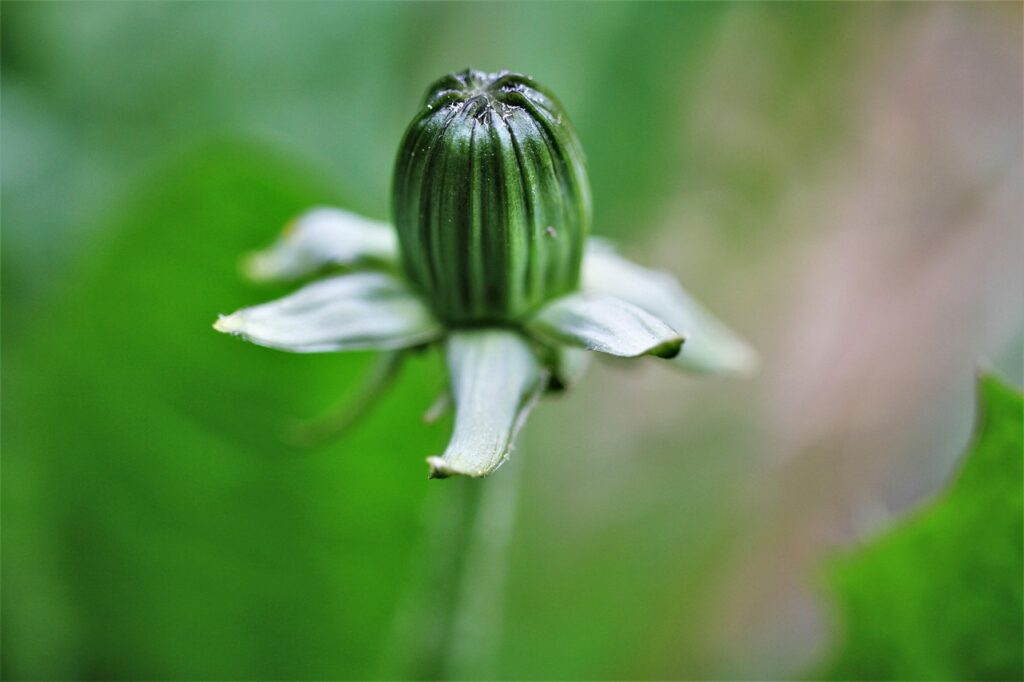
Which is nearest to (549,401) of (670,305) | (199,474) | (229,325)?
(199,474)

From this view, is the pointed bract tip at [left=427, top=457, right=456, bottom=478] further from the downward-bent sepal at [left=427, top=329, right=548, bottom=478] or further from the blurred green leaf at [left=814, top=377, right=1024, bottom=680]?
the blurred green leaf at [left=814, top=377, right=1024, bottom=680]

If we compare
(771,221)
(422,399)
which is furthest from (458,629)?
(771,221)

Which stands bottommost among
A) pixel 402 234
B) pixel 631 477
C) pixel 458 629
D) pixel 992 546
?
pixel 631 477

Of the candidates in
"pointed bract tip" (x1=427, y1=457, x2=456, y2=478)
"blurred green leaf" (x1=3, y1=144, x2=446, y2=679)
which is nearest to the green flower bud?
"pointed bract tip" (x1=427, y1=457, x2=456, y2=478)

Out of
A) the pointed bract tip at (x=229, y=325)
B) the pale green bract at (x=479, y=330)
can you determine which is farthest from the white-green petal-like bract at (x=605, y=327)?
the pointed bract tip at (x=229, y=325)

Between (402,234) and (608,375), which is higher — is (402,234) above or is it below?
above

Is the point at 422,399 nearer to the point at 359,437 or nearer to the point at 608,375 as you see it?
the point at 359,437
